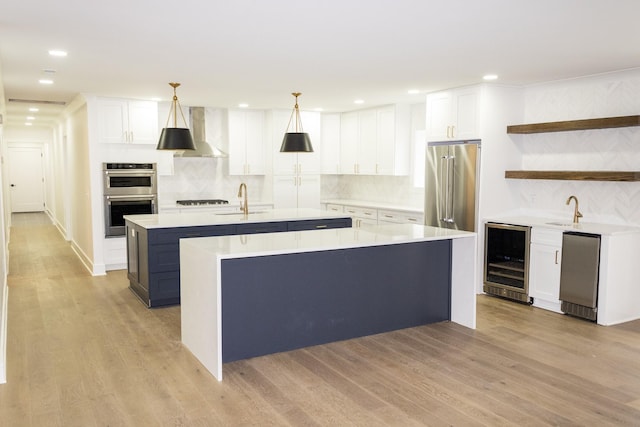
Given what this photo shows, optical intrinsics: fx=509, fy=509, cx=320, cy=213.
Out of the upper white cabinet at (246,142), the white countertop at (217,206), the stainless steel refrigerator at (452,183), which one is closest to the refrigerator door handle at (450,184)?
the stainless steel refrigerator at (452,183)

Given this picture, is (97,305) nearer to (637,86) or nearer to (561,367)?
(561,367)

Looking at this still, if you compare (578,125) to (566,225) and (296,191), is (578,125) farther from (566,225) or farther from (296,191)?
(296,191)

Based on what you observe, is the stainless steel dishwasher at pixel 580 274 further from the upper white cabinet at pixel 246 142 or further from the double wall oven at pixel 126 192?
the double wall oven at pixel 126 192

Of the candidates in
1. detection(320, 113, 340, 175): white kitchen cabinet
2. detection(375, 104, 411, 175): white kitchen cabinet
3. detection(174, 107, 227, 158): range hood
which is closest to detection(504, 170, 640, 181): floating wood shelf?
detection(375, 104, 411, 175): white kitchen cabinet

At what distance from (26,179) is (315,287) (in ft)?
47.7

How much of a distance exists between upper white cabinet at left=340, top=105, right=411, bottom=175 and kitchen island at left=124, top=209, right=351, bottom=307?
2039mm

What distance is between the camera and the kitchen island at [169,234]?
205 inches

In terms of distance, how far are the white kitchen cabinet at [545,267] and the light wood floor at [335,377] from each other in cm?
27

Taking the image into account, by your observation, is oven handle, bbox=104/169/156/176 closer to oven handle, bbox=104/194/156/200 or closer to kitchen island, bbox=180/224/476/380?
oven handle, bbox=104/194/156/200

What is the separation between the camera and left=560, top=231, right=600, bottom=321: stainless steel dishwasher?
4.84m

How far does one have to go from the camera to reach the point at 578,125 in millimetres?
5266

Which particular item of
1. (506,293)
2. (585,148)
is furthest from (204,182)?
(585,148)

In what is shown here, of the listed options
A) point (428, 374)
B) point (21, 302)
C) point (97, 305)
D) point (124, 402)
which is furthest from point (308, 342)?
point (21, 302)

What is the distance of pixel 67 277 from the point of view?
675cm
